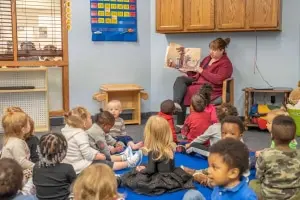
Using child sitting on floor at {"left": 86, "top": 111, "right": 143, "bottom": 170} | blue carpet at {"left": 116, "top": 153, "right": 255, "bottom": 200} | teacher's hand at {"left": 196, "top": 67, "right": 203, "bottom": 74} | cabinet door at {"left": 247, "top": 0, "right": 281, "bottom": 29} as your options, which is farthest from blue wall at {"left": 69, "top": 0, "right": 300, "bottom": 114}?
child sitting on floor at {"left": 86, "top": 111, "right": 143, "bottom": 170}

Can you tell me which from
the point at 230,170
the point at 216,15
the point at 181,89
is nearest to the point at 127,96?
the point at 181,89

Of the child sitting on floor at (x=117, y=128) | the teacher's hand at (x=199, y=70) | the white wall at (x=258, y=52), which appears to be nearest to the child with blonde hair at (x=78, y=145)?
the child sitting on floor at (x=117, y=128)

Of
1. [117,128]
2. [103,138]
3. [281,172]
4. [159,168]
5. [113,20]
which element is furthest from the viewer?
[113,20]

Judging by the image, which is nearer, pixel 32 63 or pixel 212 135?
pixel 212 135

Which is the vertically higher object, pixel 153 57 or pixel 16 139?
pixel 153 57

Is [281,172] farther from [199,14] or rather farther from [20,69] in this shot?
[20,69]

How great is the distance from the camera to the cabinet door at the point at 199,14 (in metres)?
5.46

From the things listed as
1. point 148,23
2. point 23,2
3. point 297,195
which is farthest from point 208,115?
point 23,2

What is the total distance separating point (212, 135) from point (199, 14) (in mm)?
2506

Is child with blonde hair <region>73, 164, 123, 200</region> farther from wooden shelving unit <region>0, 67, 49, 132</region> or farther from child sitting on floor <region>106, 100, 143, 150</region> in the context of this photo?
wooden shelving unit <region>0, 67, 49, 132</region>

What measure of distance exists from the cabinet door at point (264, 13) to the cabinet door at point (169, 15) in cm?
97

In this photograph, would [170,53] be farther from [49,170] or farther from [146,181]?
[49,170]

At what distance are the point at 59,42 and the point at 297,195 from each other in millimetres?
4305

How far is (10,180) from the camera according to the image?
1697mm
